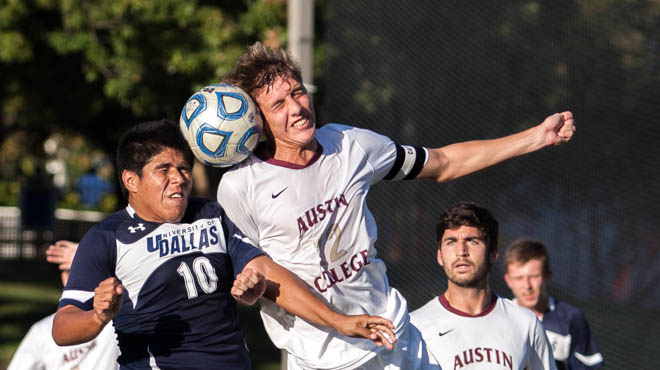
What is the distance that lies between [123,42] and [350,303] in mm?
10113

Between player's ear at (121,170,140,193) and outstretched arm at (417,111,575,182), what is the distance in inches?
57.2

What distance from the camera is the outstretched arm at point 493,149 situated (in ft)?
15.3

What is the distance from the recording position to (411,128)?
930cm

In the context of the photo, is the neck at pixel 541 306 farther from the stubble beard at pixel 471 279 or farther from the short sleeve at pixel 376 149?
the short sleeve at pixel 376 149

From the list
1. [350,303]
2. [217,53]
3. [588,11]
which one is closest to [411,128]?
[588,11]

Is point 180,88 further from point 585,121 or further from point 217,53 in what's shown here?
point 585,121

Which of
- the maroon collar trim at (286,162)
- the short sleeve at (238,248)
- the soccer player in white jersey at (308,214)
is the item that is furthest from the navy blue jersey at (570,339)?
the short sleeve at (238,248)

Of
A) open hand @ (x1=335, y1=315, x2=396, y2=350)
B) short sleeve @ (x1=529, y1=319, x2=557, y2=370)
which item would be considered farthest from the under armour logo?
short sleeve @ (x1=529, y1=319, x2=557, y2=370)

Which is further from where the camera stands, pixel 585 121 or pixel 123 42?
pixel 123 42

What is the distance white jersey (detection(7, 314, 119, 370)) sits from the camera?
5469mm

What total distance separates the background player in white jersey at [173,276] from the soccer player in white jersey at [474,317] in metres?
1.18

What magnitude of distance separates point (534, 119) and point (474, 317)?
12.9 ft

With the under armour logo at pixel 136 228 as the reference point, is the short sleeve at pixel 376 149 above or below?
above

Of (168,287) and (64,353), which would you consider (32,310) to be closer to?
(64,353)
